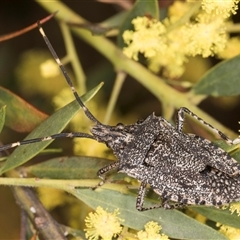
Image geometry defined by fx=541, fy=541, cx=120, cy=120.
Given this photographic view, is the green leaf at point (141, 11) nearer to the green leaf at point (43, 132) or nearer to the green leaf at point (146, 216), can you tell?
the green leaf at point (43, 132)

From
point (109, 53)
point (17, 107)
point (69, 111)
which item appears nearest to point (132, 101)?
point (109, 53)

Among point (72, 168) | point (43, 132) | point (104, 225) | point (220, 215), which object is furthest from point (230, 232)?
point (43, 132)

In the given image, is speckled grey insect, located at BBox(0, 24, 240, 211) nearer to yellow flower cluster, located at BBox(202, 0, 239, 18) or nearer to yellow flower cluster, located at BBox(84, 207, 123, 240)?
yellow flower cluster, located at BBox(84, 207, 123, 240)

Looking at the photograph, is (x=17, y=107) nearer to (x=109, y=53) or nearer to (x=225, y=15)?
(x=109, y=53)

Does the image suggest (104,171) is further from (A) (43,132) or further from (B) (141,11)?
(B) (141,11)

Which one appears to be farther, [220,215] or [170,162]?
[170,162]

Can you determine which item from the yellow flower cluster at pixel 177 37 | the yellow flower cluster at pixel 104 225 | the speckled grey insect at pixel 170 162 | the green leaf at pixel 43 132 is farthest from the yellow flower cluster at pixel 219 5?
the yellow flower cluster at pixel 104 225
